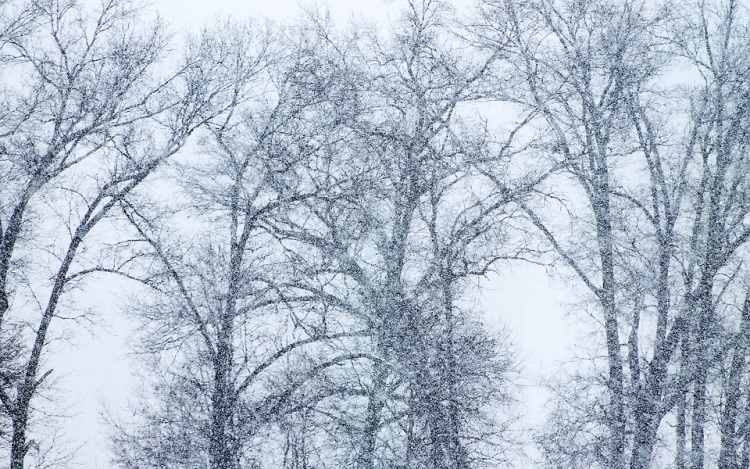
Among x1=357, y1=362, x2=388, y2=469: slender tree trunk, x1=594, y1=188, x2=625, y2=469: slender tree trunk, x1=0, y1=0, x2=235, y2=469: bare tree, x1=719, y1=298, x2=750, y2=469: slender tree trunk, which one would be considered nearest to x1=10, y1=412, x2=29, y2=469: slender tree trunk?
x1=0, y1=0, x2=235, y2=469: bare tree

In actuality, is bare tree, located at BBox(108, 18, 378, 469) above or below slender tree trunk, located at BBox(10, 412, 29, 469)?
above

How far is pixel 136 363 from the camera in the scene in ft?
37.7

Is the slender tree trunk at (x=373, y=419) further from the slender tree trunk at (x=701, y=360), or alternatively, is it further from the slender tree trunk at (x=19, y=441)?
the slender tree trunk at (x=19, y=441)

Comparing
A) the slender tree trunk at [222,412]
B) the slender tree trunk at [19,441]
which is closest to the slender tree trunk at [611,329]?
the slender tree trunk at [222,412]

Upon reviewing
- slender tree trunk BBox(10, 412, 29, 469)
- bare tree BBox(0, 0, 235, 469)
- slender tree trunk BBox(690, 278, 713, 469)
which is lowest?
slender tree trunk BBox(10, 412, 29, 469)

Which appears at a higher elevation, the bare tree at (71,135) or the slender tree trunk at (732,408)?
the bare tree at (71,135)

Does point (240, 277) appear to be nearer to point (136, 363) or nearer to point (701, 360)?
point (136, 363)

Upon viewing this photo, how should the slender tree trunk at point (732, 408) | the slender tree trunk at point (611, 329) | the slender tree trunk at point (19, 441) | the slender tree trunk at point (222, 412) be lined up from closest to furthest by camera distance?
the slender tree trunk at point (222, 412)
the slender tree trunk at point (611, 329)
the slender tree trunk at point (19, 441)
the slender tree trunk at point (732, 408)

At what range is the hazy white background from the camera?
12.5 meters

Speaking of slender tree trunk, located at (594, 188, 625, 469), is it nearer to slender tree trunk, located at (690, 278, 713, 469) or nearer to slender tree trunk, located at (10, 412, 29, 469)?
slender tree trunk, located at (690, 278, 713, 469)

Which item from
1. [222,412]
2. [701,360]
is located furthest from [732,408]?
[222,412]

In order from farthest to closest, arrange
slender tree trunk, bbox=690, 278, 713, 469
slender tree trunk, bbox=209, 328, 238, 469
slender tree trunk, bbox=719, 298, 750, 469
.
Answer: slender tree trunk, bbox=719, 298, 750, 469
slender tree trunk, bbox=690, 278, 713, 469
slender tree trunk, bbox=209, 328, 238, 469

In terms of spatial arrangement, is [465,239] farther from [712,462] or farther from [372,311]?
[712,462]

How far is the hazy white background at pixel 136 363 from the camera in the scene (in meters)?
12.5
